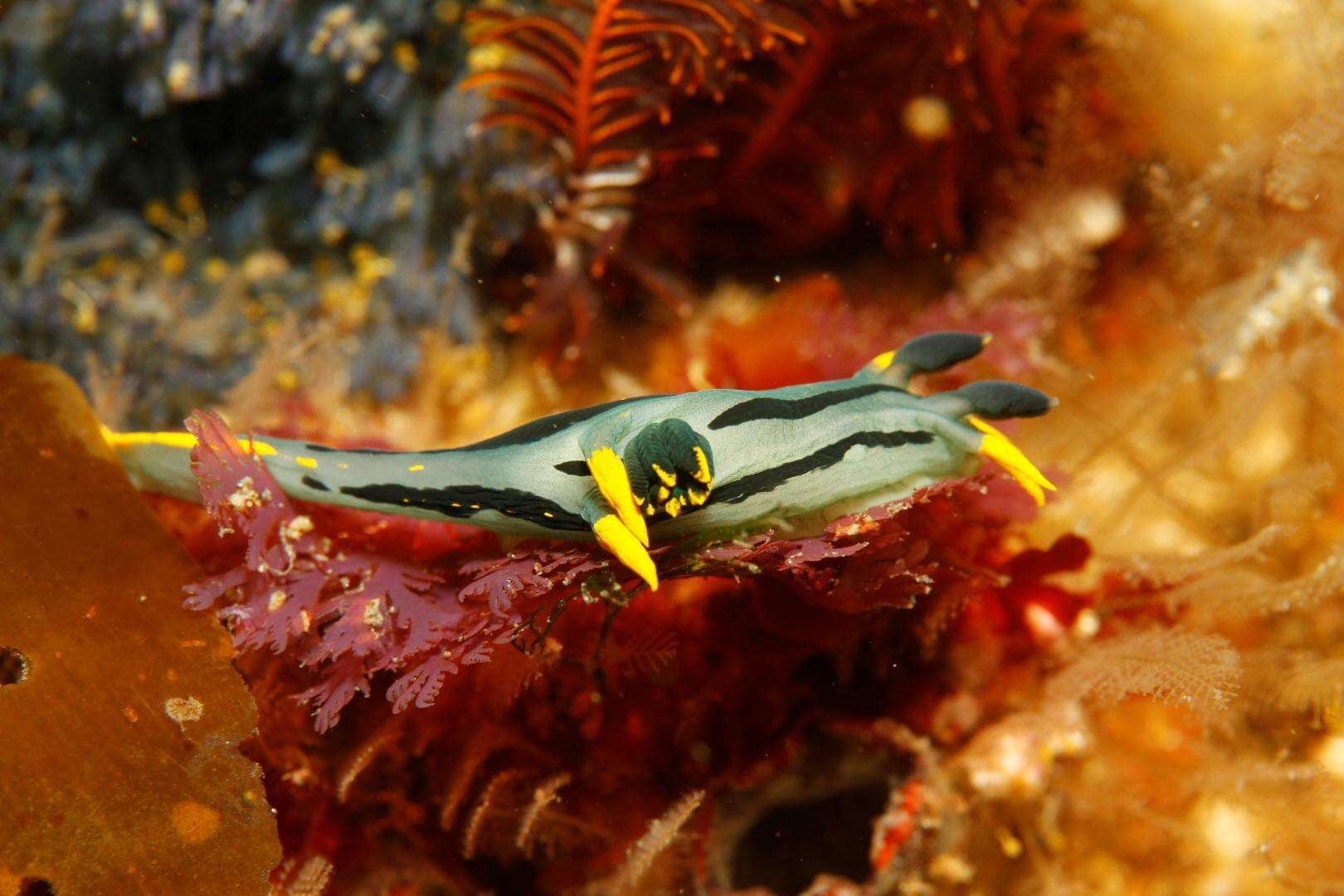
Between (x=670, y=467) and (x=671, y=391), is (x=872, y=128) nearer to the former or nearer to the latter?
(x=671, y=391)

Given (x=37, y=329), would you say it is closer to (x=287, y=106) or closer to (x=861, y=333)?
(x=287, y=106)

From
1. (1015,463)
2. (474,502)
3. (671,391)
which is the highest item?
(1015,463)

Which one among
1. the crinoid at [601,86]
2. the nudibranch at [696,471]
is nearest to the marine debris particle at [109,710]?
the nudibranch at [696,471]

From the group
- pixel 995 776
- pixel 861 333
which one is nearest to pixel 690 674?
pixel 995 776

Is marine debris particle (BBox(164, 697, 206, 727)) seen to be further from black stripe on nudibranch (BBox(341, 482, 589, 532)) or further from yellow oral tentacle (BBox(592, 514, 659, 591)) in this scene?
yellow oral tentacle (BBox(592, 514, 659, 591))

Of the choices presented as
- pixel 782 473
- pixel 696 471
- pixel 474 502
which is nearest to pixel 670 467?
pixel 696 471
